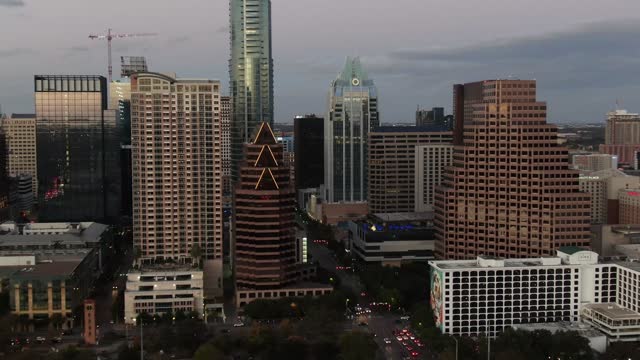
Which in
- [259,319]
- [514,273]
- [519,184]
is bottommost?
[259,319]

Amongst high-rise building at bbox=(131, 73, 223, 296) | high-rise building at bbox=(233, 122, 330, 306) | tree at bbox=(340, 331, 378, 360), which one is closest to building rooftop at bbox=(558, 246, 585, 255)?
tree at bbox=(340, 331, 378, 360)

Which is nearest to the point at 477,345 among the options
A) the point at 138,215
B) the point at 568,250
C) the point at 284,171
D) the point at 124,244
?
the point at 568,250

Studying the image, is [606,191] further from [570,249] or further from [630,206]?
[570,249]

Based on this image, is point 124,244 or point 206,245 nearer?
point 206,245

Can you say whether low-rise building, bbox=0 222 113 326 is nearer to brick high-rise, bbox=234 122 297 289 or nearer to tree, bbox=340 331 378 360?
brick high-rise, bbox=234 122 297 289

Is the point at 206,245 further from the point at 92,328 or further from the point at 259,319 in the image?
the point at 92,328

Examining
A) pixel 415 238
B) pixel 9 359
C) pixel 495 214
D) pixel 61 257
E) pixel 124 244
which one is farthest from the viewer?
pixel 124 244

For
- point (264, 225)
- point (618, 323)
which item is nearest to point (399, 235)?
point (264, 225)
